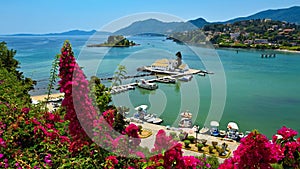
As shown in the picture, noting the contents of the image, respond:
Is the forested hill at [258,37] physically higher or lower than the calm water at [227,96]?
higher

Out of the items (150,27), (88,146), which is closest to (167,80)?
(150,27)

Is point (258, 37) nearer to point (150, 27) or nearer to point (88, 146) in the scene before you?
point (150, 27)

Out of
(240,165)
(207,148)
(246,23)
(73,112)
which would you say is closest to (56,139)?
(73,112)

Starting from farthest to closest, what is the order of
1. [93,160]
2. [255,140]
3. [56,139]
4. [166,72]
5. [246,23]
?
[246,23] → [166,72] → [56,139] → [93,160] → [255,140]

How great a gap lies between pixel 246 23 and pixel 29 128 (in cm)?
12610

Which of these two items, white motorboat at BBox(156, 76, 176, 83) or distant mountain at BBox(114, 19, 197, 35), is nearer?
distant mountain at BBox(114, 19, 197, 35)

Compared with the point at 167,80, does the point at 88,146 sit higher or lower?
higher

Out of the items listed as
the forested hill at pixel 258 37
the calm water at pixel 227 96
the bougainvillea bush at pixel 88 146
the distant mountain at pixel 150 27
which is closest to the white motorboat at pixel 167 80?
the calm water at pixel 227 96

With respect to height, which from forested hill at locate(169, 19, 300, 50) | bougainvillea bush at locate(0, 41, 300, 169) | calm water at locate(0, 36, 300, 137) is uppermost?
forested hill at locate(169, 19, 300, 50)

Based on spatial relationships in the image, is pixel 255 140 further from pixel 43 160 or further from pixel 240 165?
pixel 43 160

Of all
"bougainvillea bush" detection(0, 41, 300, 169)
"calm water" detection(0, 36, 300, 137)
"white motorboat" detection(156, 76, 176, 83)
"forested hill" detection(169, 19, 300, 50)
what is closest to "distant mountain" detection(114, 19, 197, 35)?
"bougainvillea bush" detection(0, 41, 300, 169)

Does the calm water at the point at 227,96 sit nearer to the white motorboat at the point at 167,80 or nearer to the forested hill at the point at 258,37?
the white motorboat at the point at 167,80

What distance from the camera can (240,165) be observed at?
1.74 m

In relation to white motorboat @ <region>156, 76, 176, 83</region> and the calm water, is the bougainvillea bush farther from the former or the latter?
white motorboat @ <region>156, 76, 176, 83</region>
